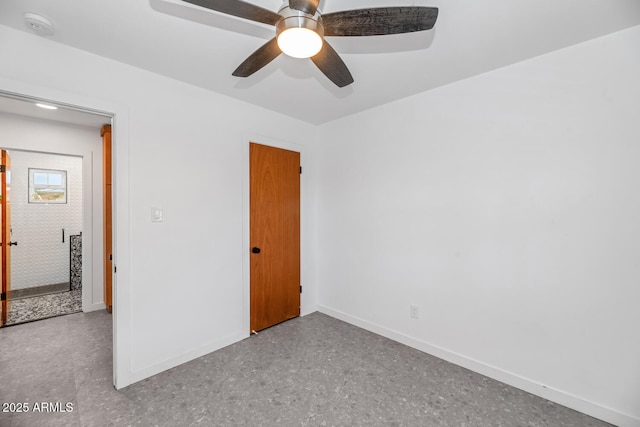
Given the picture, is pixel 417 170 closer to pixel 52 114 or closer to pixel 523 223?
pixel 523 223

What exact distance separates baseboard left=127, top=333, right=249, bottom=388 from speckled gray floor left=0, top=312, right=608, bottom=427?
0.06 meters

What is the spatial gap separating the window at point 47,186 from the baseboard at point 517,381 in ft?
17.7

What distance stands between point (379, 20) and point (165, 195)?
2080mm

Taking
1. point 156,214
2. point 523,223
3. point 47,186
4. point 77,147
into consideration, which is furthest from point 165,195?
point 47,186

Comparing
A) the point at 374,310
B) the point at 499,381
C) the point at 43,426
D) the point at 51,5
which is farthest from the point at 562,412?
the point at 51,5

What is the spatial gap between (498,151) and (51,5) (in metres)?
3.12

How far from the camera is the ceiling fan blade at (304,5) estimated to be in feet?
3.69

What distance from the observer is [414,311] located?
106 inches

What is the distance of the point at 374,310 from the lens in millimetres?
3053

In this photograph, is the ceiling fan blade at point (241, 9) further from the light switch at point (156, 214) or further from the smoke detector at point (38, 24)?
the light switch at point (156, 214)

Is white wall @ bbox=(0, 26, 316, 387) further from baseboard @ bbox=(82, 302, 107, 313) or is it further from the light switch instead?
baseboard @ bbox=(82, 302, 107, 313)

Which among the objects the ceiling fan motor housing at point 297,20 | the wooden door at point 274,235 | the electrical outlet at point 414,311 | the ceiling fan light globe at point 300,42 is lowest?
the electrical outlet at point 414,311

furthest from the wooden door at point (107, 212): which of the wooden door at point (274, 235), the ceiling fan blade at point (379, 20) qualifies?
the ceiling fan blade at point (379, 20)

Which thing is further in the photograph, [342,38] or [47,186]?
[47,186]
